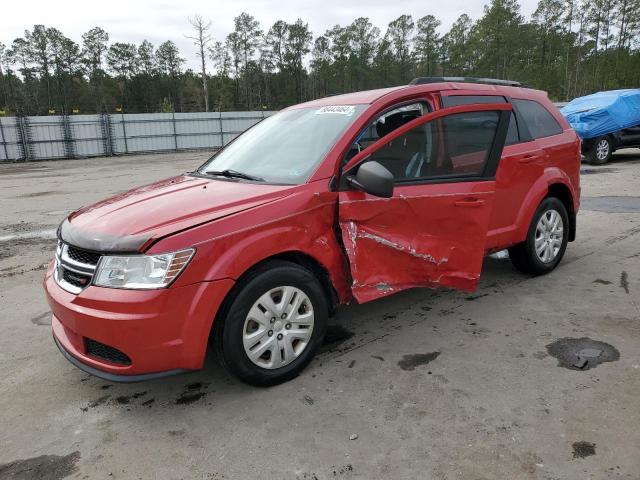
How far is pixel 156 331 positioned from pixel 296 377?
97cm

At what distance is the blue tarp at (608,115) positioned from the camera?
13422 mm

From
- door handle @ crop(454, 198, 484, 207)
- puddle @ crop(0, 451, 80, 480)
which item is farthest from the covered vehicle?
puddle @ crop(0, 451, 80, 480)

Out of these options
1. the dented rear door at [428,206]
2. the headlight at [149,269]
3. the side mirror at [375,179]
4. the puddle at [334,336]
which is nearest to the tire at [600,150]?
the dented rear door at [428,206]

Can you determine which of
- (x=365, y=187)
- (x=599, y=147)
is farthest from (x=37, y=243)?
(x=599, y=147)

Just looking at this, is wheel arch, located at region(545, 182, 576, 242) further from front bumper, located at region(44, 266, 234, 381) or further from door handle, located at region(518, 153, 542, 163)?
front bumper, located at region(44, 266, 234, 381)

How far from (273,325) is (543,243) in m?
3.04

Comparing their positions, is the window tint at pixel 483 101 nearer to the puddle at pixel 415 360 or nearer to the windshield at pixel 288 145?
the windshield at pixel 288 145

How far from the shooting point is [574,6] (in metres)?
66.2

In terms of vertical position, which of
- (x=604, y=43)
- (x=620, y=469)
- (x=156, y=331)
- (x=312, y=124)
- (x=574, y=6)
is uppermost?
(x=574, y=6)

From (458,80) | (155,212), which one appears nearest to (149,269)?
(155,212)

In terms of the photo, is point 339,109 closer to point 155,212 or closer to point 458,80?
point 458,80

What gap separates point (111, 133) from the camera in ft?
92.8

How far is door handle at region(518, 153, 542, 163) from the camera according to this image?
4303mm

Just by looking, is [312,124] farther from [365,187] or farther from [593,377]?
[593,377]
